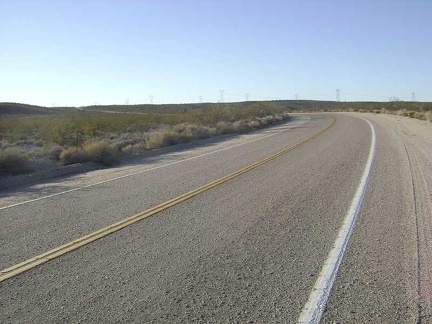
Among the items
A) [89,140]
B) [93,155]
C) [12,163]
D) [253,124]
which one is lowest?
[253,124]

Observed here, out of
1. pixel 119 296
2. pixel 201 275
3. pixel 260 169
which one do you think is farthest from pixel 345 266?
pixel 260 169

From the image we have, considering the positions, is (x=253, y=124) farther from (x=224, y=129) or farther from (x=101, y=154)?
(x=101, y=154)

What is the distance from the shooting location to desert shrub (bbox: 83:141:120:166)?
1842cm

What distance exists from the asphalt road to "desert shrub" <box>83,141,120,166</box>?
6.23 m

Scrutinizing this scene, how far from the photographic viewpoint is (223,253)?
6344mm

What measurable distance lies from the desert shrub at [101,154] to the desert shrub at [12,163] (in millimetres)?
2677

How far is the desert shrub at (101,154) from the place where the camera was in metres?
18.4

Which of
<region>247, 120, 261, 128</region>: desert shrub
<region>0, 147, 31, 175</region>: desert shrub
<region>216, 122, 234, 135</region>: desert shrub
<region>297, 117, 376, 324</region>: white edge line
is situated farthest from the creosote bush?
<region>247, 120, 261, 128</region>: desert shrub

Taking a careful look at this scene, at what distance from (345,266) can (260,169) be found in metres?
8.31

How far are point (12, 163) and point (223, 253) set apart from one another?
40.0 ft

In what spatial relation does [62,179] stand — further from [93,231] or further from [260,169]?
[93,231]

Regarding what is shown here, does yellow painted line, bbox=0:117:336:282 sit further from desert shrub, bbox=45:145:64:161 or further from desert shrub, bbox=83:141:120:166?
desert shrub, bbox=45:145:64:161

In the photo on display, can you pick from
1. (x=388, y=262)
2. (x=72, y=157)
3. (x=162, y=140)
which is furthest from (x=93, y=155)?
(x=388, y=262)

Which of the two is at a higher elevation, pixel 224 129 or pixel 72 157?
pixel 72 157
